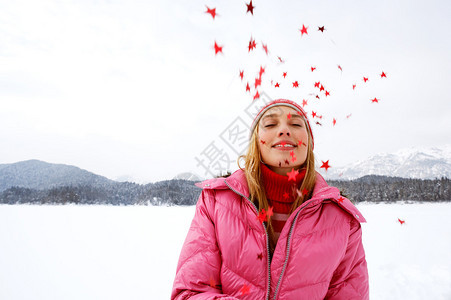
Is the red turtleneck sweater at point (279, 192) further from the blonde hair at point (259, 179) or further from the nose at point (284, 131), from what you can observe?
the nose at point (284, 131)

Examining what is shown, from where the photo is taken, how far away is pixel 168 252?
28.1 ft

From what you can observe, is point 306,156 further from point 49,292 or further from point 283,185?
point 49,292

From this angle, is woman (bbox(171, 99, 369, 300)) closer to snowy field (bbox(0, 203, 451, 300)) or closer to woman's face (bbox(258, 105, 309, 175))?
woman's face (bbox(258, 105, 309, 175))

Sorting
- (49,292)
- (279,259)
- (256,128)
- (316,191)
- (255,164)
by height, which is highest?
(256,128)

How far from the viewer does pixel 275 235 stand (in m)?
1.85

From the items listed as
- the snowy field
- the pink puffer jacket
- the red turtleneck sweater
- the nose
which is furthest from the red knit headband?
the snowy field

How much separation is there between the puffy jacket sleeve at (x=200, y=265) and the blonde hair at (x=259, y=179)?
0.34 meters

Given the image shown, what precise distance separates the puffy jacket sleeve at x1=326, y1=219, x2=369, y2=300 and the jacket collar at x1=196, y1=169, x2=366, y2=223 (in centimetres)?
11

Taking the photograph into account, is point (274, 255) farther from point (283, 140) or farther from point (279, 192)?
point (283, 140)

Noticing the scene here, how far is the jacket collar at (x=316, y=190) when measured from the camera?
5.93 ft

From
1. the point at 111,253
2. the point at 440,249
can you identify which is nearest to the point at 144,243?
the point at 111,253

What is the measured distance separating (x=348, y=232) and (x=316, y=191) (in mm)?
335

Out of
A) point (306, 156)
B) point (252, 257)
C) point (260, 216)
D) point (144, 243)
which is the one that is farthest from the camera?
point (144, 243)

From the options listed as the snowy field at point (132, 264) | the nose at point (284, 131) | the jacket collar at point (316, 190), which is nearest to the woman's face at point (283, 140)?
the nose at point (284, 131)
